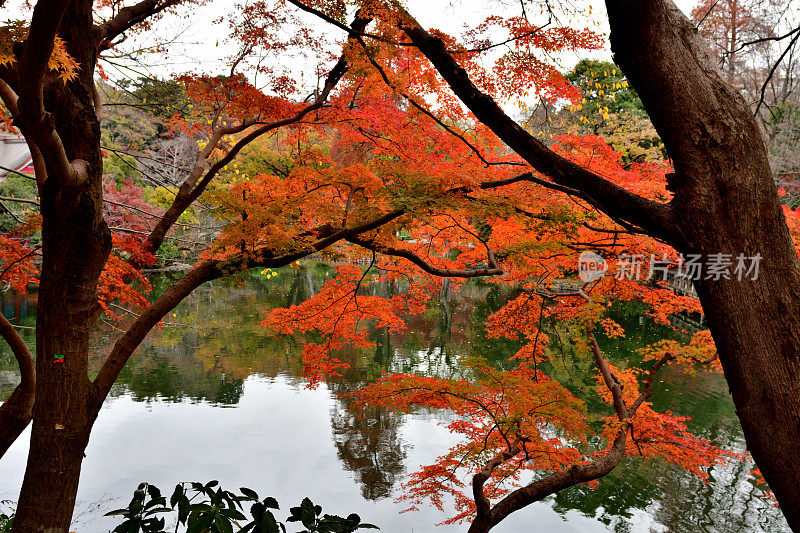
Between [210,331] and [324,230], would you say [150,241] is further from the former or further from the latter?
[210,331]

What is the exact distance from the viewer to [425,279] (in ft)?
33.4

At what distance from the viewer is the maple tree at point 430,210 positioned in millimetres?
→ 2072

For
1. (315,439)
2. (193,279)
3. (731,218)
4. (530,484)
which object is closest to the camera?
(731,218)

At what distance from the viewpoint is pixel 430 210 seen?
365 cm

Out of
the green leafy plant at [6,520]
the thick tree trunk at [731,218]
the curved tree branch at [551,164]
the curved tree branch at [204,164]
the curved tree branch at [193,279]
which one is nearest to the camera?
the thick tree trunk at [731,218]

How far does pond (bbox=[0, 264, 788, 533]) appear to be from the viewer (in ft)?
19.2

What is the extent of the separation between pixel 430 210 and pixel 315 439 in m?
5.17

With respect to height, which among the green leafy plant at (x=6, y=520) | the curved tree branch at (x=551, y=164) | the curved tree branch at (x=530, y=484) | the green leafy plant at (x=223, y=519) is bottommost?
the curved tree branch at (x=530, y=484)

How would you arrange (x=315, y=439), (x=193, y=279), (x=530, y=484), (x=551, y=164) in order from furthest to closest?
(x=315, y=439) → (x=193, y=279) → (x=530, y=484) → (x=551, y=164)

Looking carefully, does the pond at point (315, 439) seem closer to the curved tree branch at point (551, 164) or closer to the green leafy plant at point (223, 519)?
the green leafy plant at point (223, 519)
